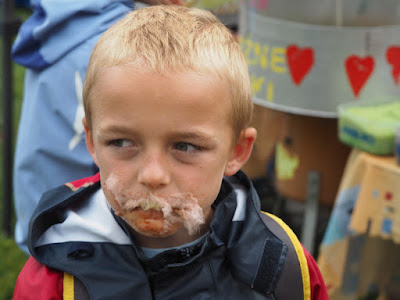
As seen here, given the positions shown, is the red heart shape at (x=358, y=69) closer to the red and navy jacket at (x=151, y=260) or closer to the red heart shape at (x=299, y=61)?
the red heart shape at (x=299, y=61)

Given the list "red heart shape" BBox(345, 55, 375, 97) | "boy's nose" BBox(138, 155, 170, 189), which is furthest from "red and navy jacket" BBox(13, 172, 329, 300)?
"red heart shape" BBox(345, 55, 375, 97)

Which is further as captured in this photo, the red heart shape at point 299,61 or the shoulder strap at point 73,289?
the red heart shape at point 299,61

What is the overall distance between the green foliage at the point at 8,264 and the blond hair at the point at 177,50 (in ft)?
7.22

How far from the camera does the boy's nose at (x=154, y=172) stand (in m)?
1.26

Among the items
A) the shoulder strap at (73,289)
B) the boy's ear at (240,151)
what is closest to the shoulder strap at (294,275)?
the boy's ear at (240,151)

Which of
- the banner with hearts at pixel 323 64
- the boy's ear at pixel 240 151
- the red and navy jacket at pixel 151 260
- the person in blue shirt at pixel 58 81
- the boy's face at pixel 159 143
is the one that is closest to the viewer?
the boy's face at pixel 159 143

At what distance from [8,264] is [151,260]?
2.39 meters

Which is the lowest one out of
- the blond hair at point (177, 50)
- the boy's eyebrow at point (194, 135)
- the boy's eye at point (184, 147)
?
the boy's eye at point (184, 147)

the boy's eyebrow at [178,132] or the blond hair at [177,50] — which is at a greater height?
the blond hair at [177,50]

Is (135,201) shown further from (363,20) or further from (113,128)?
(363,20)

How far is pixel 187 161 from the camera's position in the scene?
4.32ft

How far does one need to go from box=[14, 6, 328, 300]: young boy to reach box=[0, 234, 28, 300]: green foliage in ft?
6.52

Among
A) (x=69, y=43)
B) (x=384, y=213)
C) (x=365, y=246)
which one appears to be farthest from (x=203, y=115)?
(x=365, y=246)

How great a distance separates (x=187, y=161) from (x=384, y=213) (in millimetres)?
1830
